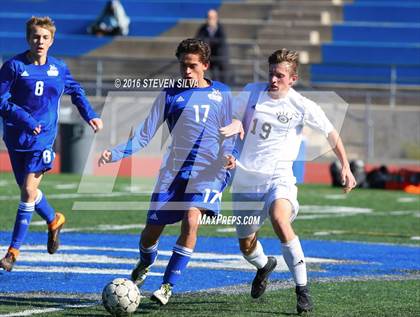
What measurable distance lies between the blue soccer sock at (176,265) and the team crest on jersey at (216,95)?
3.55 feet

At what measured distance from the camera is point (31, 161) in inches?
358

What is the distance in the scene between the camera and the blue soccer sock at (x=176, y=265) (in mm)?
7477

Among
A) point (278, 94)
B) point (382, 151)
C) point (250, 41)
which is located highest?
point (278, 94)

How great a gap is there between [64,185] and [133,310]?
11.9 meters

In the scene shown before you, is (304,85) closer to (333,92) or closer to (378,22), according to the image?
(333,92)

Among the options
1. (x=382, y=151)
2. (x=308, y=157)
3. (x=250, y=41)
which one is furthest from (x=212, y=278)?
(x=250, y=41)

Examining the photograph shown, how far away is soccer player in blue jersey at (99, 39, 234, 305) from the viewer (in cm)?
756

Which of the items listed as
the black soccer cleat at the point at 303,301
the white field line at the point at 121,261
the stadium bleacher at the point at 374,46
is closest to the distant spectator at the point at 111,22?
the stadium bleacher at the point at 374,46

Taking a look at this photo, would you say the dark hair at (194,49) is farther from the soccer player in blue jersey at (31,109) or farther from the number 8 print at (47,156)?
the number 8 print at (47,156)

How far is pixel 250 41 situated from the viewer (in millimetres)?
25781

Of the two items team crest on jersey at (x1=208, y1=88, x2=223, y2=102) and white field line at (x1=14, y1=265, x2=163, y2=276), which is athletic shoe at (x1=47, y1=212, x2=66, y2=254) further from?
team crest on jersey at (x1=208, y1=88, x2=223, y2=102)

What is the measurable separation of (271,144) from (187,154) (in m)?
0.60

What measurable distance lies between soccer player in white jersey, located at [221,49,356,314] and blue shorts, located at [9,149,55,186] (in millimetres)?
1956

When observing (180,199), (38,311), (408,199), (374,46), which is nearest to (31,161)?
(180,199)
